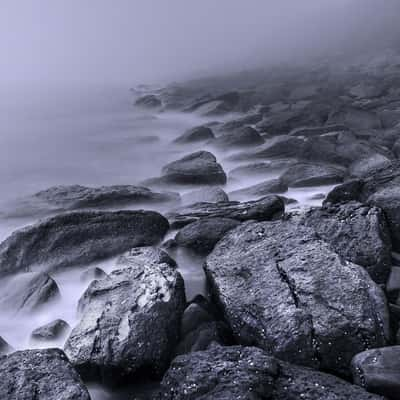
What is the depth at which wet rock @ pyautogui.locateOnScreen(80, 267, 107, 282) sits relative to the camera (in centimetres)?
438

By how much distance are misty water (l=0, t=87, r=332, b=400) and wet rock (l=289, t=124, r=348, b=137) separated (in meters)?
1.43

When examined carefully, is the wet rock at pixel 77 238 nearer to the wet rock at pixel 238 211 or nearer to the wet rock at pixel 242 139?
the wet rock at pixel 238 211

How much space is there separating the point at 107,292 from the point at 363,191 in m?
2.82

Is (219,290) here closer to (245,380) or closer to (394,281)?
(245,380)

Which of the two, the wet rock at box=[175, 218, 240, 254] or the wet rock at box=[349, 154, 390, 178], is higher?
the wet rock at box=[349, 154, 390, 178]

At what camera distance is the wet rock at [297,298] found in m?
2.92

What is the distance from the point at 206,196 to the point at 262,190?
29.2 inches

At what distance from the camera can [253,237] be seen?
13.1ft

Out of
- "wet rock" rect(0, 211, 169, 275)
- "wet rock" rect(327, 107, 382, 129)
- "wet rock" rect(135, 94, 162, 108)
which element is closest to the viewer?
"wet rock" rect(0, 211, 169, 275)

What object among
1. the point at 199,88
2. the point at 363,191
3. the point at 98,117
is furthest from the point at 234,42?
the point at 363,191

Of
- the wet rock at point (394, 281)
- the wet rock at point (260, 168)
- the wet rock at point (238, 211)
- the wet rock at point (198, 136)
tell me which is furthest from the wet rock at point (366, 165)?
the wet rock at point (198, 136)

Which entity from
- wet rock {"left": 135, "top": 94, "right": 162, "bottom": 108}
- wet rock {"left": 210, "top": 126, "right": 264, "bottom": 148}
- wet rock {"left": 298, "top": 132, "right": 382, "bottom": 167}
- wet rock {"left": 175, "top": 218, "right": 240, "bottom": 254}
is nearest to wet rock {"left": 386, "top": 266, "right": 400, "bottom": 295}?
wet rock {"left": 175, "top": 218, "right": 240, "bottom": 254}

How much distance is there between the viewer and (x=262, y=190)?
621 centimetres

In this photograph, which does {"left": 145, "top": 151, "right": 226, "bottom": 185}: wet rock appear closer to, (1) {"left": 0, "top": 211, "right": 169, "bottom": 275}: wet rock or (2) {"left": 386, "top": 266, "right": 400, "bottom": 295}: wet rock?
(1) {"left": 0, "top": 211, "right": 169, "bottom": 275}: wet rock
